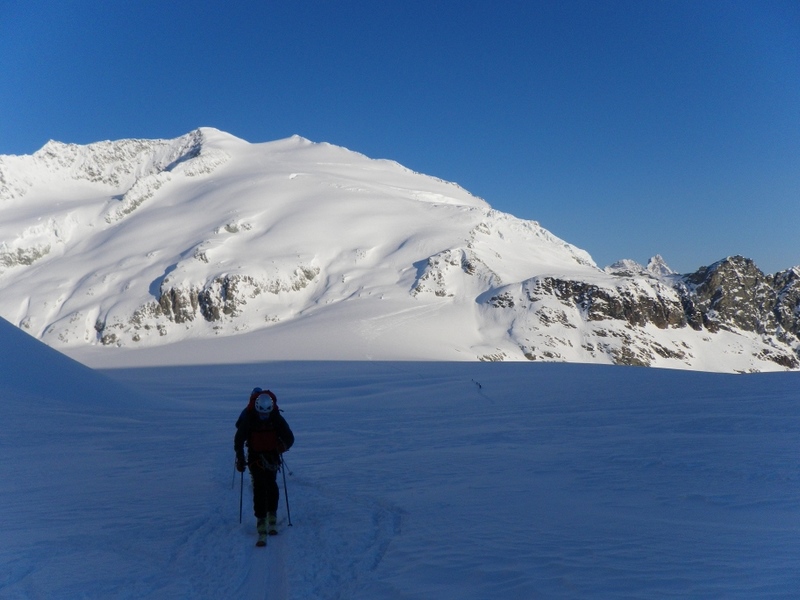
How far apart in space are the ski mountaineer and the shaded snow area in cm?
45

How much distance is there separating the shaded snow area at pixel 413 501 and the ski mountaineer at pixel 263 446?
1.47 feet

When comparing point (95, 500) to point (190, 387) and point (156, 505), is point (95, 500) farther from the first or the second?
point (190, 387)

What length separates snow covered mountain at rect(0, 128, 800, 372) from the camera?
92125 mm

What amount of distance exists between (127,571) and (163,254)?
380ft

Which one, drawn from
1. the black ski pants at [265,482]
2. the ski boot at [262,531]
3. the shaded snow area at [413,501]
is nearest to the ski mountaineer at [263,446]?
the black ski pants at [265,482]

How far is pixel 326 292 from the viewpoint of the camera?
101062 millimetres

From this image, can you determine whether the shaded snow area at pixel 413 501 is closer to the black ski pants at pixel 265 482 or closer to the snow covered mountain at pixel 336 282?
the black ski pants at pixel 265 482

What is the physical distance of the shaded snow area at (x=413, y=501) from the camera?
223 inches

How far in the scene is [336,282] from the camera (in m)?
103

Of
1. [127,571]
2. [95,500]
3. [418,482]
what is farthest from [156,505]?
[418,482]

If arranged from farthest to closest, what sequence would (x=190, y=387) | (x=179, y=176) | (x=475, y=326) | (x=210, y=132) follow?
(x=210, y=132) → (x=179, y=176) → (x=475, y=326) → (x=190, y=387)

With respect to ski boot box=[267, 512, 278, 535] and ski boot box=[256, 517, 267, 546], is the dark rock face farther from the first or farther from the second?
ski boot box=[256, 517, 267, 546]

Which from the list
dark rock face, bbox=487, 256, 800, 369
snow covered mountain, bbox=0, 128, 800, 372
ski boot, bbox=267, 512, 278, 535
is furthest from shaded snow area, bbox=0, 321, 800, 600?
dark rock face, bbox=487, 256, 800, 369

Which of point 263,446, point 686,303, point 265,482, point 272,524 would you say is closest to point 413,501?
point 272,524
